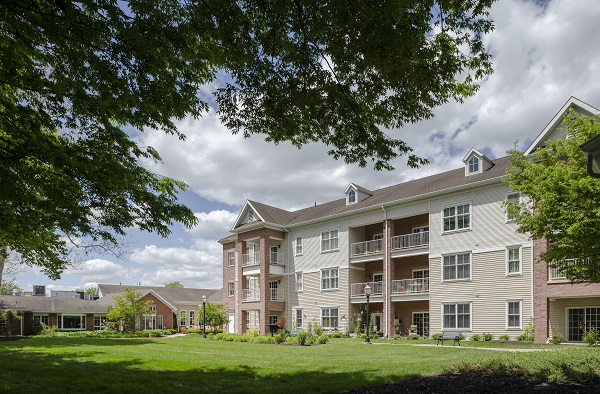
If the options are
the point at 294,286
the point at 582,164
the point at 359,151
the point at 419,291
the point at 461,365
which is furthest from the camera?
the point at 294,286

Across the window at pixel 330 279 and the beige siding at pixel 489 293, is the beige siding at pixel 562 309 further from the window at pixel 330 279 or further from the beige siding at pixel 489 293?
the window at pixel 330 279

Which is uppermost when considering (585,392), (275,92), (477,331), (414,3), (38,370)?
(414,3)

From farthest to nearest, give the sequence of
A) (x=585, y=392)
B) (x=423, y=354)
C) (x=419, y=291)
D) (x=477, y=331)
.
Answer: (x=419, y=291) → (x=477, y=331) → (x=423, y=354) → (x=585, y=392)

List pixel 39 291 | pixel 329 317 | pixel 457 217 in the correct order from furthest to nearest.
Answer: pixel 39 291 < pixel 329 317 < pixel 457 217

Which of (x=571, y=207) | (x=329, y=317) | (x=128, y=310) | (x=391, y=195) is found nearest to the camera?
(x=571, y=207)

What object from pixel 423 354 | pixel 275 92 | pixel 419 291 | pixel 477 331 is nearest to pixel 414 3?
pixel 275 92

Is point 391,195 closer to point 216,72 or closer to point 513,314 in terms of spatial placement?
point 513,314

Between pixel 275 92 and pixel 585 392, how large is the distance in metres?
7.21

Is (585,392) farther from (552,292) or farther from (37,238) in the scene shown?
(552,292)

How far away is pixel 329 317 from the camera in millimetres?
37188

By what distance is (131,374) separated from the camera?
1202 centimetres

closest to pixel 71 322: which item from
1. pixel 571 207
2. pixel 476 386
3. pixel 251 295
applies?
pixel 251 295

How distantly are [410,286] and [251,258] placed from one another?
15314mm

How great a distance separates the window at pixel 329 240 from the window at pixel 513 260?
13380mm
